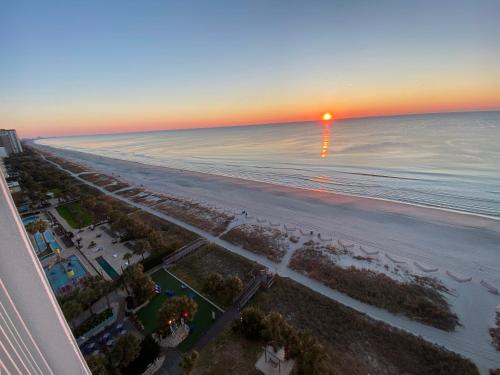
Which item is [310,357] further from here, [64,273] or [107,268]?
[64,273]

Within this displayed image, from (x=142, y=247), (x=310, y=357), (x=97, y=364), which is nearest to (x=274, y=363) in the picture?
(x=310, y=357)

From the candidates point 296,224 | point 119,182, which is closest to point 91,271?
point 296,224

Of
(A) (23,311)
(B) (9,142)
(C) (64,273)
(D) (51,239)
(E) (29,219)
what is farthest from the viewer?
(B) (9,142)

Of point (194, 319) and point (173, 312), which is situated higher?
point (173, 312)

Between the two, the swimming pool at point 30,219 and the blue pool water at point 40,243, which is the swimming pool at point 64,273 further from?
the swimming pool at point 30,219

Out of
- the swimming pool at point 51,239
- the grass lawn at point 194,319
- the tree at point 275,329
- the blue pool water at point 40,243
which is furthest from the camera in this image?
the swimming pool at point 51,239

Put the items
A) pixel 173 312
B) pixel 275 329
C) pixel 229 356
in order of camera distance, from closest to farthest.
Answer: pixel 275 329 → pixel 229 356 → pixel 173 312

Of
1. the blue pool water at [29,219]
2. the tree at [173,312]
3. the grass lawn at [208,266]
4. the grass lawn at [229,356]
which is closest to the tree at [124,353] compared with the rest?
the tree at [173,312]

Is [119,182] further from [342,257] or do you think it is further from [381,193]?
[381,193]
